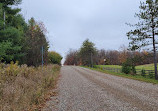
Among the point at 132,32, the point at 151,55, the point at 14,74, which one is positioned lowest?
the point at 14,74

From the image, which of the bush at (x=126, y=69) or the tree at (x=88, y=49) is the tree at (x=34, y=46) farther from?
the tree at (x=88, y=49)

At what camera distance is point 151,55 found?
40.8ft

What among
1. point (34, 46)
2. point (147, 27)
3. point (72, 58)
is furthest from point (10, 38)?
point (72, 58)

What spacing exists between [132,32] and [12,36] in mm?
14837

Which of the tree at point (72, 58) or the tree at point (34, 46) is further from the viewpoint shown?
the tree at point (72, 58)

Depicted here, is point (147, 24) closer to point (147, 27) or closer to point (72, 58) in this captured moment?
point (147, 27)

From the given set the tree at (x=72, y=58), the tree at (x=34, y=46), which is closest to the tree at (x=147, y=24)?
the tree at (x=34, y=46)

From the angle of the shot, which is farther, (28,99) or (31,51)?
(31,51)

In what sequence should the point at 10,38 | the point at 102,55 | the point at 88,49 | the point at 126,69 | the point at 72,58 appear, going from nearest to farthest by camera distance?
the point at 10,38 → the point at 126,69 → the point at 88,49 → the point at 72,58 → the point at 102,55

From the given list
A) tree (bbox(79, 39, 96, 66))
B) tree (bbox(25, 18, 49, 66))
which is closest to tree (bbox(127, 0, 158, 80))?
tree (bbox(25, 18, 49, 66))

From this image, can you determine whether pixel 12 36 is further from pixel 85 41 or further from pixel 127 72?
pixel 85 41

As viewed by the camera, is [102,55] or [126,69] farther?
[102,55]

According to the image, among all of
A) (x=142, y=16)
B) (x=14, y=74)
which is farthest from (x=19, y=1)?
(x=142, y=16)

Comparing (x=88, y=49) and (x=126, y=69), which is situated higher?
(x=88, y=49)
